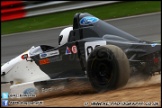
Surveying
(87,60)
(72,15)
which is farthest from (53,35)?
(87,60)

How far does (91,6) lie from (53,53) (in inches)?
289

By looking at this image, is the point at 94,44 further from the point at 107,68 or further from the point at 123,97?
the point at 123,97

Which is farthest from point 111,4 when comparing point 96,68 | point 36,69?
point 96,68

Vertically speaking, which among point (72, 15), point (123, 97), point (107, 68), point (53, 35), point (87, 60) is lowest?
point (123, 97)

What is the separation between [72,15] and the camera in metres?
13.2

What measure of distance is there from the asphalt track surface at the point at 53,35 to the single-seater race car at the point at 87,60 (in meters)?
3.35

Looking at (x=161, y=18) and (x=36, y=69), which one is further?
(x=161, y=18)

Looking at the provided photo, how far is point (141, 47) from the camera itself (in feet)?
18.3

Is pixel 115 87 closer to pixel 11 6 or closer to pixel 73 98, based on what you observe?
pixel 73 98

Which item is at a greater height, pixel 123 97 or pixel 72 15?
pixel 72 15

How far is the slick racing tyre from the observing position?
5.29 meters

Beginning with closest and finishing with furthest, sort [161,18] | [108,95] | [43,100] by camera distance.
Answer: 1. [108,95]
2. [43,100]
3. [161,18]

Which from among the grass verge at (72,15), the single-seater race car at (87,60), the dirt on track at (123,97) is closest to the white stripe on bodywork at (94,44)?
the single-seater race car at (87,60)

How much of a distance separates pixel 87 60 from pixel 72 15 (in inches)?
300
